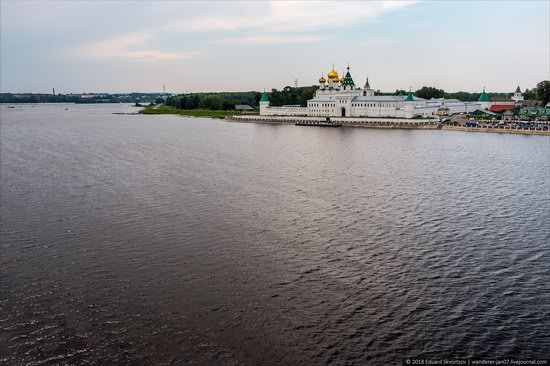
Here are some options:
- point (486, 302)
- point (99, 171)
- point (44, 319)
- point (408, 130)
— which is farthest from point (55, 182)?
point (408, 130)

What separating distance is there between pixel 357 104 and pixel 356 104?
0.62ft

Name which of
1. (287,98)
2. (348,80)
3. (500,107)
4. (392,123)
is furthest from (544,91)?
(287,98)

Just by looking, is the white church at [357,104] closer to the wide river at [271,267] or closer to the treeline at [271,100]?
the treeline at [271,100]

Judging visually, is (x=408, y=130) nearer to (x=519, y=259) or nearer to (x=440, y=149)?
(x=440, y=149)

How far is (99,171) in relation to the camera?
28625mm

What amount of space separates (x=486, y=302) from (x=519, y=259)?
140 inches

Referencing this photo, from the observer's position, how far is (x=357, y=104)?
75.0 meters

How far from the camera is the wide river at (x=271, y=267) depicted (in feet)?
32.3

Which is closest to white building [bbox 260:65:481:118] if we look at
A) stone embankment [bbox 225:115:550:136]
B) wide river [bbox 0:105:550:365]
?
stone embankment [bbox 225:115:550:136]

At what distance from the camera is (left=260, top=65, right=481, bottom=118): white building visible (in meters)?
70.2

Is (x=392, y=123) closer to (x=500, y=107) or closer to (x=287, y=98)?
(x=500, y=107)

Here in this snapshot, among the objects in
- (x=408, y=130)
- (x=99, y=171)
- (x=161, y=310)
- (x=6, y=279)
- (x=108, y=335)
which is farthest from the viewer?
(x=408, y=130)

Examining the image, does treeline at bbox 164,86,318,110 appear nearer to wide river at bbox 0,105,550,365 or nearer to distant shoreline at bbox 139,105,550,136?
distant shoreline at bbox 139,105,550,136

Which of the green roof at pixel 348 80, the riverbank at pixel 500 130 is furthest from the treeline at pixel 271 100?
the riverbank at pixel 500 130
